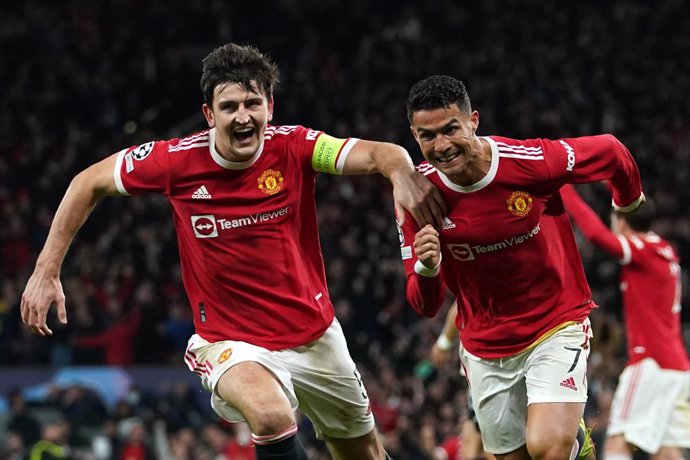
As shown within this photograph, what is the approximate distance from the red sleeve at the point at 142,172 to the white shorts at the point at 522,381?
196 cm

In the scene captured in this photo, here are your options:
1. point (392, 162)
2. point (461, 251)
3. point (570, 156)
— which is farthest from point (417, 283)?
point (570, 156)

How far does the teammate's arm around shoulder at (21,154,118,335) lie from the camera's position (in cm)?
568

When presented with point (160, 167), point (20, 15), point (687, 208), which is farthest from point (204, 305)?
point (20, 15)

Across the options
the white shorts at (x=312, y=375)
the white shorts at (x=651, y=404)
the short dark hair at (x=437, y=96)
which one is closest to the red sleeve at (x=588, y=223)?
the white shorts at (x=651, y=404)

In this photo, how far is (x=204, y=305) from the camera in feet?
20.3

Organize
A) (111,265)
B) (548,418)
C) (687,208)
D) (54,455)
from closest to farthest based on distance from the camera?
1. (548,418)
2. (54,455)
3. (111,265)
4. (687,208)

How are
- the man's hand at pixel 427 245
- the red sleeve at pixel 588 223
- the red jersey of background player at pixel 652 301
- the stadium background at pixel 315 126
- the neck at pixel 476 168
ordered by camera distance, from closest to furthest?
1. the man's hand at pixel 427 245
2. the neck at pixel 476 168
3. the red sleeve at pixel 588 223
4. the red jersey of background player at pixel 652 301
5. the stadium background at pixel 315 126

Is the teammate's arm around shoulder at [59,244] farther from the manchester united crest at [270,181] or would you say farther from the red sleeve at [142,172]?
the manchester united crest at [270,181]

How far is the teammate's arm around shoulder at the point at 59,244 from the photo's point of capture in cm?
568

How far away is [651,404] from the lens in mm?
8930

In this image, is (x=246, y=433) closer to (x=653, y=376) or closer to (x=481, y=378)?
(x=653, y=376)

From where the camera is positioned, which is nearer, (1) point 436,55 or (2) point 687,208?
(2) point 687,208

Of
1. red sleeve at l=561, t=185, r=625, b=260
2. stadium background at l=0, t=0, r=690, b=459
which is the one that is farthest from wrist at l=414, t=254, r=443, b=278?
stadium background at l=0, t=0, r=690, b=459

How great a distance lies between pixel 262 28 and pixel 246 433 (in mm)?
12767
